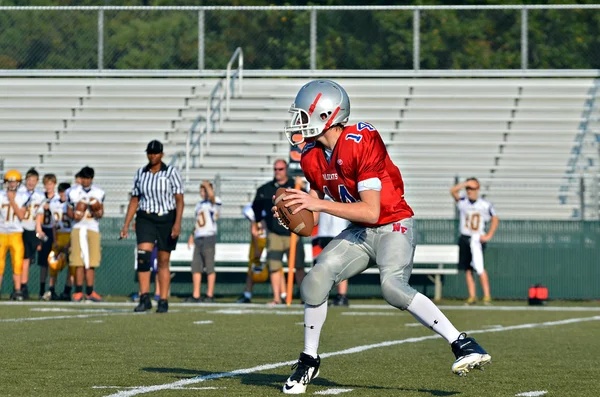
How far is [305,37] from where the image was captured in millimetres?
23109

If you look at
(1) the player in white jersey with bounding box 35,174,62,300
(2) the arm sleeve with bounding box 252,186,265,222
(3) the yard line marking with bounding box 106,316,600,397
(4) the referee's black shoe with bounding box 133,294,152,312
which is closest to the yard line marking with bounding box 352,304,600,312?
(2) the arm sleeve with bounding box 252,186,265,222

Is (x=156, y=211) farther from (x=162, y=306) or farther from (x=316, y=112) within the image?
(x=316, y=112)

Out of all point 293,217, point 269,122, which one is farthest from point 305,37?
point 293,217

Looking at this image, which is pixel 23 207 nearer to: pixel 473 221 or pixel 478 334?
pixel 473 221

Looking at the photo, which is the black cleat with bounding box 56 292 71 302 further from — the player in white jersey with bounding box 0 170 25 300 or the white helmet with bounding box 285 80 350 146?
the white helmet with bounding box 285 80 350 146

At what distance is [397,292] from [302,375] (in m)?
0.64

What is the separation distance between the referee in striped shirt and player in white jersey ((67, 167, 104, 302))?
11.7 ft

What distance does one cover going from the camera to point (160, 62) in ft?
82.2

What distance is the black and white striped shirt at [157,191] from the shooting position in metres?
12.2

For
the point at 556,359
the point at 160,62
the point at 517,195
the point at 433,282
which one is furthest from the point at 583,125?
the point at 556,359

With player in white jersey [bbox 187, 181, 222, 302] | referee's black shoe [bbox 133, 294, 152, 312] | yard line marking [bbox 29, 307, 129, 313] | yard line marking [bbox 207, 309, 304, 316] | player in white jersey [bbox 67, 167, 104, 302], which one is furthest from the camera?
player in white jersey [bbox 187, 181, 222, 302]

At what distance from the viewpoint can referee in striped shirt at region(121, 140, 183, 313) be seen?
12.1 meters

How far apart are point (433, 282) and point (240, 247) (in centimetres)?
282

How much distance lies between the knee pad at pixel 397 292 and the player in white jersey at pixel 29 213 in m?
10.8
